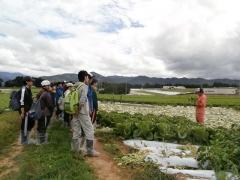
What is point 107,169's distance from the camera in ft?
31.0

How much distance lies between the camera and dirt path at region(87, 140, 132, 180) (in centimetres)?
884

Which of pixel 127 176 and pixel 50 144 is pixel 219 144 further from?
pixel 50 144

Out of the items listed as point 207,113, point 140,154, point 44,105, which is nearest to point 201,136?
point 140,154

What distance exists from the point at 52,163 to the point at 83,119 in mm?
1375

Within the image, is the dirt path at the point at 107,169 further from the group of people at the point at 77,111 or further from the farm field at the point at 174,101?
the farm field at the point at 174,101

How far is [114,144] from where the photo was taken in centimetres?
1266

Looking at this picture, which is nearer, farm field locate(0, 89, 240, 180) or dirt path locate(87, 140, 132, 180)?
farm field locate(0, 89, 240, 180)

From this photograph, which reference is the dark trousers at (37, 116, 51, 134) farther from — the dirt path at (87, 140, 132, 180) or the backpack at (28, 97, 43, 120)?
the dirt path at (87, 140, 132, 180)

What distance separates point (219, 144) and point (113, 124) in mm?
6887

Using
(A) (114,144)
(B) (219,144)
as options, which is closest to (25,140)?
(A) (114,144)

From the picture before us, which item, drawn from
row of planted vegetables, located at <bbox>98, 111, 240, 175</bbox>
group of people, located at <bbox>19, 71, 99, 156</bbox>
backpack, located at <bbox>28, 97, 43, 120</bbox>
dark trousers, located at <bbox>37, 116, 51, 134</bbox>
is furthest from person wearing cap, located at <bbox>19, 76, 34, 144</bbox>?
row of planted vegetables, located at <bbox>98, 111, 240, 175</bbox>

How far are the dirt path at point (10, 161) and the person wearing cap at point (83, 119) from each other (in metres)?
1.57

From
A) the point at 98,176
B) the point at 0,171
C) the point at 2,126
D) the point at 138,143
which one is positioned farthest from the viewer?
the point at 2,126

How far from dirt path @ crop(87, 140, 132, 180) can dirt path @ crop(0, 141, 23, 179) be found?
1.75 metres
